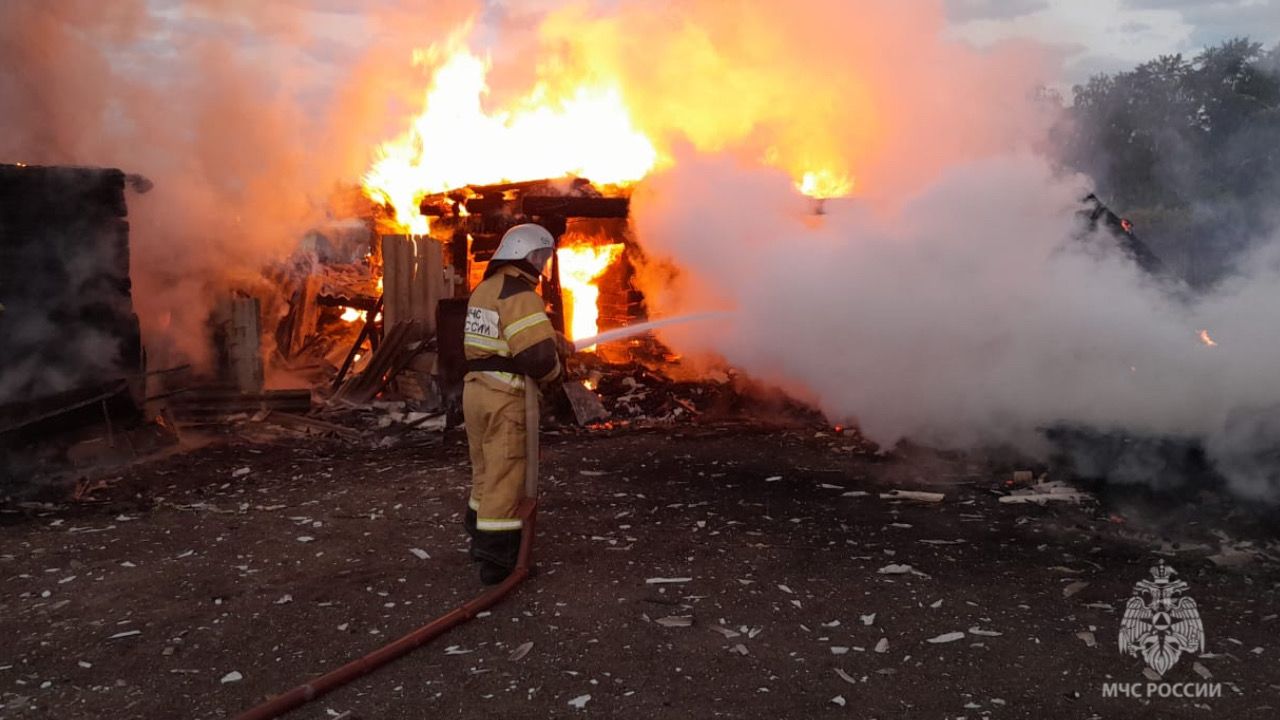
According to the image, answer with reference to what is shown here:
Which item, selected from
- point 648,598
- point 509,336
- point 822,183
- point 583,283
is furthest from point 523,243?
point 583,283

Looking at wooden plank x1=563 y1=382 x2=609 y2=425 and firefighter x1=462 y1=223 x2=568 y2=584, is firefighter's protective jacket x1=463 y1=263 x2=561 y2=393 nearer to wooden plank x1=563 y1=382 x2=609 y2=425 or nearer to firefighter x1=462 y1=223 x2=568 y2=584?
firefighter x1=462 y1=223 x2=568 y2=584

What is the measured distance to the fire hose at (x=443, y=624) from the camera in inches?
139

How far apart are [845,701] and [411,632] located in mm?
2086

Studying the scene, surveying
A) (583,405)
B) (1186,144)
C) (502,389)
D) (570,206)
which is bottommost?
(583,405)

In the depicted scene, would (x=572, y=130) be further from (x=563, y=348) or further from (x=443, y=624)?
(x=443, y=624)

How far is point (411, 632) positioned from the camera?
14.0 ft

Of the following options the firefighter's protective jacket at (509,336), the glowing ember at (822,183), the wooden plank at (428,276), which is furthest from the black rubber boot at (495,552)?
the glowing ember at (822,183)

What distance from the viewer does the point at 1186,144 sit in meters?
25.4

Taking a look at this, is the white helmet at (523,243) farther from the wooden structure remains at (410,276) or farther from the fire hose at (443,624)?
the wooden structure remains at (410,276)

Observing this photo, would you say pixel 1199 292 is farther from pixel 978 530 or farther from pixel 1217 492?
pixel 978 530

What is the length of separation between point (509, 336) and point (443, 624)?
5.07ft

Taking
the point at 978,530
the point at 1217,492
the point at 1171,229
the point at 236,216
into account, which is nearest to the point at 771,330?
the point at 978,530

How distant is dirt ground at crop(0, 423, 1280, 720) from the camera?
3682 mm

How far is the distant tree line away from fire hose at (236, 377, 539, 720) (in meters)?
13.8
